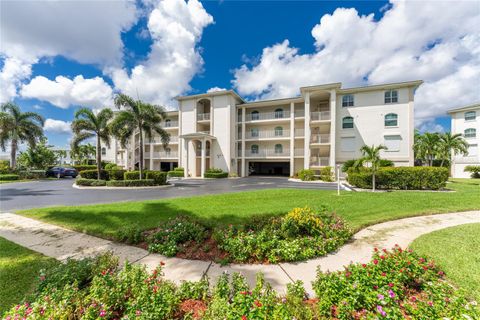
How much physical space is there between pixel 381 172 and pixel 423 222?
8615mm

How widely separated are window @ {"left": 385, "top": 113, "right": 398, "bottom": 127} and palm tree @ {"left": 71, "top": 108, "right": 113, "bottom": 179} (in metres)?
30.4

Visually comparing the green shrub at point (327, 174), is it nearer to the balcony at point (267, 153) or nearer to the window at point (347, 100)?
the balcony at point (267, 153)

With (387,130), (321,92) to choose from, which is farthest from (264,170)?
(387,130)

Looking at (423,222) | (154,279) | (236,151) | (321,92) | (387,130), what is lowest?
(423,222)

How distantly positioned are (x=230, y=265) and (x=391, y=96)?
2750cm

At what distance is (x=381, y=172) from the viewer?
13.5m

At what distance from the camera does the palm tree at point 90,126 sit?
1780cm

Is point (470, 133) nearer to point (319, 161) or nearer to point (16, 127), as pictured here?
point (319, 161)

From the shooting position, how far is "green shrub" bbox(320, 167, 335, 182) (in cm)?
2041

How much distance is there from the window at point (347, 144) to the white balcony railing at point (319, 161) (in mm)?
2389

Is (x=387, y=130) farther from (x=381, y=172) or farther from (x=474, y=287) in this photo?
(x=474, y=287)

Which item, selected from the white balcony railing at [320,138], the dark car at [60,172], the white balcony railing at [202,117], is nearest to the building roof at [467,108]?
the white balcony railing at [320,138]

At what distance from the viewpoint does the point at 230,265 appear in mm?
3590

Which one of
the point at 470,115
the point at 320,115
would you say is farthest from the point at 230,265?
the point at 470,115
